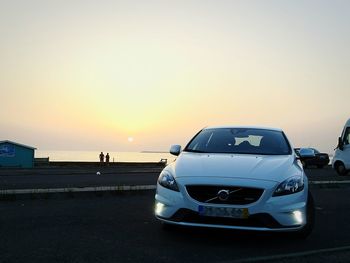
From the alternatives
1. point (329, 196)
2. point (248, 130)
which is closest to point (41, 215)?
point (248, 130)

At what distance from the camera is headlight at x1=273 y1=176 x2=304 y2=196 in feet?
17.8

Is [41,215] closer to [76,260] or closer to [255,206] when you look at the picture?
[76,260]

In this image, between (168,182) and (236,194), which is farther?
(168,182)

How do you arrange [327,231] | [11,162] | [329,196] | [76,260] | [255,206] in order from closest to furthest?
1. [76,260]
2. [255,206]
3. [327,231]
4. [329,196]
5. [11,162]

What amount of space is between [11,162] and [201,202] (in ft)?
134

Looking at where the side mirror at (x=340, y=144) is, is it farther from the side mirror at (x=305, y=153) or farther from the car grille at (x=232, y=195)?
the car grille at (x=232, y=195)

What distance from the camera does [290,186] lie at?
552 cm

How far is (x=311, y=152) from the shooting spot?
7.52m

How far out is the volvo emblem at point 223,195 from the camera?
5328 mm

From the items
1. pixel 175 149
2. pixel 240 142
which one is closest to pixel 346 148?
pixel 240 142

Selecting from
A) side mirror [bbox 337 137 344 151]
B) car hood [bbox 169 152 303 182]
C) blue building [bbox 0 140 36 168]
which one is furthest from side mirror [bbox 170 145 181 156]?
blue building [bbox 0 140 36 168]

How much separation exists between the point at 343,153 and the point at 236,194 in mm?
16670

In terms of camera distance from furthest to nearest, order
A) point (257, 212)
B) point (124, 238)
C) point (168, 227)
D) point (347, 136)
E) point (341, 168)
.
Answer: point (341, 168) < point (347, 136) < point (168, 227) < point (124, 238) < point (257, 212)

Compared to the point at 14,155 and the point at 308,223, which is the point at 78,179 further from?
the point at 14,155
